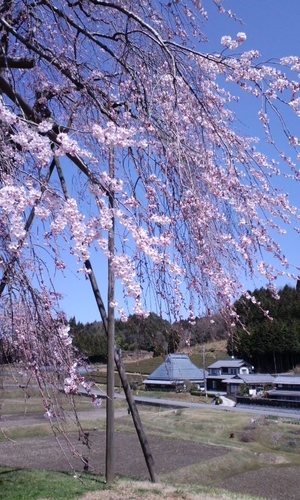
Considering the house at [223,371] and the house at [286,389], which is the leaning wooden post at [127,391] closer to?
the house at [286,389]

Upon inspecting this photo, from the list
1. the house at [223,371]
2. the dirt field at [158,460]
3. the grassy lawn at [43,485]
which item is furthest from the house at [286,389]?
the grassy lawn at [43,485]

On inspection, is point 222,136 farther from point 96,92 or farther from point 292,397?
point 292,397

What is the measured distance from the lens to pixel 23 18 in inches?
149

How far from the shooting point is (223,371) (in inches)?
1480

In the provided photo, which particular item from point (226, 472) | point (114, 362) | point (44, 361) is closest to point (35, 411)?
point (226, 472)

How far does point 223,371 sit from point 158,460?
24657mm

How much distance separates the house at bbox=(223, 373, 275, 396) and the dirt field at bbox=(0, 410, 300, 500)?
15572 mm

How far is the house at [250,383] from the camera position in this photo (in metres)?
32.4

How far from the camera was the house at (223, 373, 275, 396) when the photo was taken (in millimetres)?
32406

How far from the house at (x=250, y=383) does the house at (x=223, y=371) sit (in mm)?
1565

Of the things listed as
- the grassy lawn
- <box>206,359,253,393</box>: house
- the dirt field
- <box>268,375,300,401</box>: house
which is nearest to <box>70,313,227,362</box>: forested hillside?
the grassy lawn

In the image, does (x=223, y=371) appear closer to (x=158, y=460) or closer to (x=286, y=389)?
(x=286, y=389)

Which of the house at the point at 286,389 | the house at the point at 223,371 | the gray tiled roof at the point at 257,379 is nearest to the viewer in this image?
the house at the point at 286,389

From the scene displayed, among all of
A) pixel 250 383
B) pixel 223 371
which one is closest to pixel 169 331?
pixel 250 383
